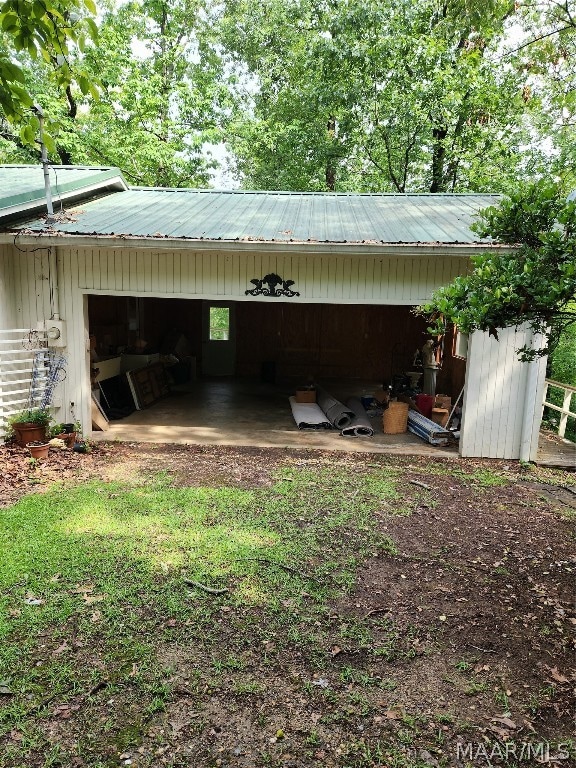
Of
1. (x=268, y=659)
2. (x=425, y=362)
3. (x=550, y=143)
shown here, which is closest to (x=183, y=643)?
(x=268, y=659)

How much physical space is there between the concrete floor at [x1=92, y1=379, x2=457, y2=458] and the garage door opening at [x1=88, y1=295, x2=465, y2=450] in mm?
43

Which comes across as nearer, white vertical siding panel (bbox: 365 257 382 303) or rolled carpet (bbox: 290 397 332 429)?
white vertical siding panel (bbox: 365 257 382 303)

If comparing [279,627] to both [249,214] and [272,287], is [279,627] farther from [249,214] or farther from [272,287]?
[249,214]

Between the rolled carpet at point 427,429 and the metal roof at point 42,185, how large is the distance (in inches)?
259

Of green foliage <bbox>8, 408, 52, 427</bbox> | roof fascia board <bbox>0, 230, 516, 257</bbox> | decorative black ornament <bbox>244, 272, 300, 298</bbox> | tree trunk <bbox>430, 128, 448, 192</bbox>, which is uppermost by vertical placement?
tree trunk <bbox>430, 128, 448, 192</bbox>

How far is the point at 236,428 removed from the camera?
803 cm

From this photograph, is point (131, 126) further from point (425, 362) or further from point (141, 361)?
point (425, 362)

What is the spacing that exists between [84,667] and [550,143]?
1903 centimetres

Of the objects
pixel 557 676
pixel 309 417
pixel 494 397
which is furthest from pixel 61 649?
pixel 309 417

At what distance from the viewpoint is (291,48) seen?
17.8 meters

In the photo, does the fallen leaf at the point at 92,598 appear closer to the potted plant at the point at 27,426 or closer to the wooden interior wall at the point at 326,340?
the potted plant at the point at 27,426

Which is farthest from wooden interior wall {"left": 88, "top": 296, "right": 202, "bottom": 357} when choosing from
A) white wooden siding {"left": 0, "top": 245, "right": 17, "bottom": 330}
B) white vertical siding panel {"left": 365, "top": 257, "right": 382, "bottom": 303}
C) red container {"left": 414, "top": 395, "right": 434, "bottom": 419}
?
red container {"left": 414, "top": 395, "right": 434, "bottom": 419}

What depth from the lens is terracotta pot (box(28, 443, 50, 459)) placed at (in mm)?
6057

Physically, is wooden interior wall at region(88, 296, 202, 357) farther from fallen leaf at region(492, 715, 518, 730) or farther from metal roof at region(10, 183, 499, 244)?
fallen leaf at region(492, 715, 518, 730)
